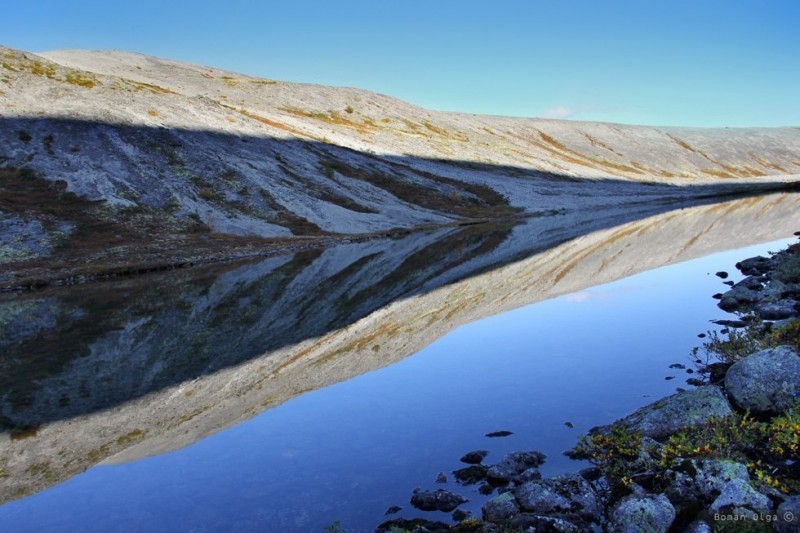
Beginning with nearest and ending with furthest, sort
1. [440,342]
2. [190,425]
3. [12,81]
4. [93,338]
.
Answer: [190,425], [440,342], [93,338], [12,81]

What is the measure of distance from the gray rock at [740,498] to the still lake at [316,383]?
4055 mm

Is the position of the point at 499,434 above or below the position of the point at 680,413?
below

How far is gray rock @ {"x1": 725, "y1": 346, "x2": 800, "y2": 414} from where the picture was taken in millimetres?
15289

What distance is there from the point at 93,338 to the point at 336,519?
971 inches

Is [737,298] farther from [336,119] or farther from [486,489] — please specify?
[336,119]

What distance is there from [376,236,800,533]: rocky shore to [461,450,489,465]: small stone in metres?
0.03

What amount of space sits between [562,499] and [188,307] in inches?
1264

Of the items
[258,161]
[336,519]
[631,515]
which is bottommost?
[336,519]

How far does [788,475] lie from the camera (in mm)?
12438

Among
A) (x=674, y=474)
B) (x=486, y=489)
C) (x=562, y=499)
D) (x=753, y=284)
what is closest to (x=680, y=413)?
(x=674, y=474)

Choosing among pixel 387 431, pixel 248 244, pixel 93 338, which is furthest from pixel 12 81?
pixel 387 431

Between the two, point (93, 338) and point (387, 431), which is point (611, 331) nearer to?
point (387, 431)

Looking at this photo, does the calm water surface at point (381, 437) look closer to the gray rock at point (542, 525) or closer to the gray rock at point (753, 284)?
the gray rock at point (542, 525)

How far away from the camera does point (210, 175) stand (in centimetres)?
8775
